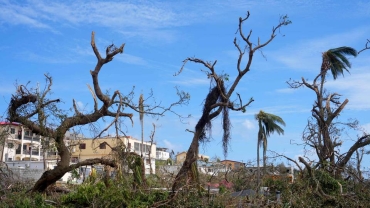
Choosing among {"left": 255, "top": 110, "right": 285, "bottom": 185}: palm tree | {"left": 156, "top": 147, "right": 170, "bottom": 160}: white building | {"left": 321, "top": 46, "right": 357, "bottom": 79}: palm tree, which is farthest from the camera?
{"left": 156, "top": 147, "right": 170, "bottom": 160}: white building

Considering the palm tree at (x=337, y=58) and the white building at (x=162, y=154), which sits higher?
the palm tree at (x=337, y=58)

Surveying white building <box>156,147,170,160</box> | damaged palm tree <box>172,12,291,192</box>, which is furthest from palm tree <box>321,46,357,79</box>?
white building <box>156,147,170,160</box>

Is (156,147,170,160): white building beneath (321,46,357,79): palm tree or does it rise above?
beneath

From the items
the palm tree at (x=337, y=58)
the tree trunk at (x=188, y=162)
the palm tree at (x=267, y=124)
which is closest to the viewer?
the tree trunk at (x=188, y=162)

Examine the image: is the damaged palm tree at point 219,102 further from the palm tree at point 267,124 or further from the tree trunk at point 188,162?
the palm tree at point 267,124

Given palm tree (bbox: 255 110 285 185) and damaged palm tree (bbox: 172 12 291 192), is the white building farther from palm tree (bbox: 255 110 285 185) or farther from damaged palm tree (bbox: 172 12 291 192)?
damaged palm tree (bbox: 172 12 291 192)

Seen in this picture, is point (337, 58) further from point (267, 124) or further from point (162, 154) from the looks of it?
point (162, 154)

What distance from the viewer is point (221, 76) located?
12578 mm

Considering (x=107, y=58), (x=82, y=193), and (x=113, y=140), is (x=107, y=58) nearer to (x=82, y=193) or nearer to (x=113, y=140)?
(x=113, y=140)

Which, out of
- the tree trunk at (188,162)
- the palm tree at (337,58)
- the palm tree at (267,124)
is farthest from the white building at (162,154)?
the tree trunk at (188,162)

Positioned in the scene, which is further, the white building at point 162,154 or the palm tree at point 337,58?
the white building at point 162,154

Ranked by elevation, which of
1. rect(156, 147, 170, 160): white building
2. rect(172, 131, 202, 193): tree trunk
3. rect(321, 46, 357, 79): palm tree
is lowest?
rect(172, 131, 202, 193): tree trunk

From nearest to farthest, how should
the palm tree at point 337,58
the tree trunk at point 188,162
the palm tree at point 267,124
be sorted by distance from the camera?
1. the tree trunk at point 188,162
2. the palm tree at point 337,58
3. the palm tree at point 267,124

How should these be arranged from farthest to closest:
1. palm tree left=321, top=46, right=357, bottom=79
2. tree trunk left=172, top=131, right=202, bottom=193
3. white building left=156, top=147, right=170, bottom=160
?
white building left=156, top=147, right=170, bottom=160
palm tree left=321, top=46, right=357, bottom=79
tree trunk left=172, top=131, right=202, bottom=193
